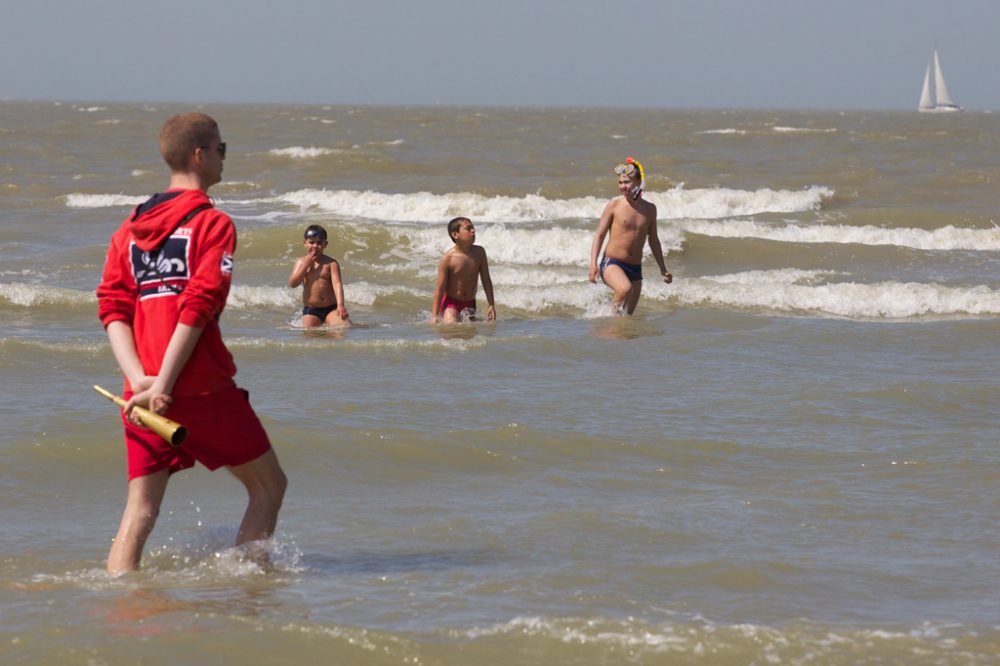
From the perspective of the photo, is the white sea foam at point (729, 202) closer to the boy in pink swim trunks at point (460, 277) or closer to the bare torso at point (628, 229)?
the bare torso at point (628, 229)

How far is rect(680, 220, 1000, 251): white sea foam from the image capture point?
20141 millimetres

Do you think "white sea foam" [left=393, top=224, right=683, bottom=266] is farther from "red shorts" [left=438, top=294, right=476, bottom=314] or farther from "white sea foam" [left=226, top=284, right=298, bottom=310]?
"red shorts" [left=438, top=294, right=476, bottom=314]

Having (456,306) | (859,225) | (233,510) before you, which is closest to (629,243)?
(456,306)

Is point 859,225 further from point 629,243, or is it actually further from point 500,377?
point 500,377

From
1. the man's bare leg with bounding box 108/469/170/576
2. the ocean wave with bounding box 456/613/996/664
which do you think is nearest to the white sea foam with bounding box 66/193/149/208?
the man's bare leg with bounding box 108/469/170/576

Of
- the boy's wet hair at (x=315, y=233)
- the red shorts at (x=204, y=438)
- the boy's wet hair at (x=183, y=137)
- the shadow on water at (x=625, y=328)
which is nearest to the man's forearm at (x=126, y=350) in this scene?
the red shorts at (x=204, y=438)

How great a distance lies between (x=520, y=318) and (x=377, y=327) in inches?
63.2

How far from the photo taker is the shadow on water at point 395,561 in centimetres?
495

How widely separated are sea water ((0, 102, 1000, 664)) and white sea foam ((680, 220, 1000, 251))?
11.4ft

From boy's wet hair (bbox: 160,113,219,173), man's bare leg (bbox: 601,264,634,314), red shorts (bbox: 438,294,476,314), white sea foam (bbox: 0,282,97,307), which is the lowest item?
white sea foam (bbox: 0,282,97,307)

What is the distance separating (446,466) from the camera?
22.0 ft

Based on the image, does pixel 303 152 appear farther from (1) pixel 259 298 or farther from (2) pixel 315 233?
(2) pixel 315 233

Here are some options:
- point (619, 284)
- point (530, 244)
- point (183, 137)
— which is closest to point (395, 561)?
point (183, 137)

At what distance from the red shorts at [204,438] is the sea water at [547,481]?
0.47m
